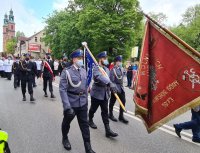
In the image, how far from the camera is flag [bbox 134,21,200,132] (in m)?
5.18

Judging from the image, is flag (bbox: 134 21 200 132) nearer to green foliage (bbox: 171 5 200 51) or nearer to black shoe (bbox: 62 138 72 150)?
black shoe (bbox: 62 138 72 150)

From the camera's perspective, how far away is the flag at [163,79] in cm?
518

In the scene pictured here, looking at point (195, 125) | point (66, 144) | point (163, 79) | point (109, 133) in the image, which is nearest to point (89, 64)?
point (109, 133)

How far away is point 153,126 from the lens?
5.69 m

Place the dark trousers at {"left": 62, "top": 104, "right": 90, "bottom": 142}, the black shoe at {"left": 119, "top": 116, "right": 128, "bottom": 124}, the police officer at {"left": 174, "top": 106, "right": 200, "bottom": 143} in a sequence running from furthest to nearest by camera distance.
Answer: the black shoe at {"left": 119, "top": 116, "right": 128, "bottom": 124} < the police officer at {"left": 174, "top": 106, "right": 200, "bottom": 143} < the dark trousers at {"left": 62, "top": 104, "right": 90, "bottom": 142}

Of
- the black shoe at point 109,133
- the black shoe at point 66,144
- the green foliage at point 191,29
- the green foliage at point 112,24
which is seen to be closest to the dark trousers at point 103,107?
the black shoe at point 109,133

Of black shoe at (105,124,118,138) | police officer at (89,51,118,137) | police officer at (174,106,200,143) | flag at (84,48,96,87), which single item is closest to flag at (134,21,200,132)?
black shoe at (105,124,118,138)

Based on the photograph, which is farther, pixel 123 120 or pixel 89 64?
pixel 123 120

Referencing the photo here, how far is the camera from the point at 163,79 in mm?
5492

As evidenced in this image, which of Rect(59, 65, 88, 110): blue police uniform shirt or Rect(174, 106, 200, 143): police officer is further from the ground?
Rect(59, 65, 88, 110): blue police uniform shirt

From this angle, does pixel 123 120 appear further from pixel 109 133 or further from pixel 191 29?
pixel 191 29

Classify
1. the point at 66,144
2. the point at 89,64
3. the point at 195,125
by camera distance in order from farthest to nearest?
the point at 89,64
the point at 195,125
the point at 66,144

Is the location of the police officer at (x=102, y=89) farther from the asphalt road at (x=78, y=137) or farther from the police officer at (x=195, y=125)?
the police officer at (x=195, y=125)

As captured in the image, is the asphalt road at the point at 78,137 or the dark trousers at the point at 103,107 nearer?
the asphalt road at the point at 78,137
